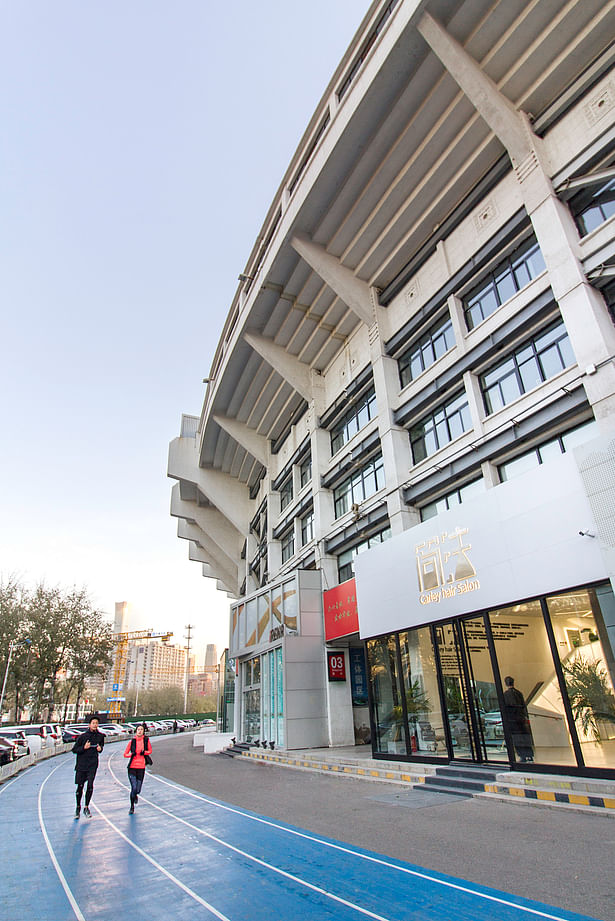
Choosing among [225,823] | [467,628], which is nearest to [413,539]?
[467,628]

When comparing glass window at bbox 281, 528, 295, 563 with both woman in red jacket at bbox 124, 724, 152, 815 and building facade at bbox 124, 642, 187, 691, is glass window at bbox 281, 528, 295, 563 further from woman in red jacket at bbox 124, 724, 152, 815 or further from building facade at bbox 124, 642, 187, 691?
building facade at bbox 124, 642, 187, 691

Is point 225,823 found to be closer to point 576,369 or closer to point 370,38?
point 576,369

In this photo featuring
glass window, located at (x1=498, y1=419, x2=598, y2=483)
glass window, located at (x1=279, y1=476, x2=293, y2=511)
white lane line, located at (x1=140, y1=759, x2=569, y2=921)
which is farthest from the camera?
glass window, located at (x1=279, y1=476, x2=293, y2=511)

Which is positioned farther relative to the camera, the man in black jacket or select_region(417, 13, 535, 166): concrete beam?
select_region(417, 13, 535, 166): concrete beam

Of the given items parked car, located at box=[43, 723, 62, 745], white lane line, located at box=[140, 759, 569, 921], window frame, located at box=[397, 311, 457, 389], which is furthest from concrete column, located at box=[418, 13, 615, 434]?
parked car, located at box=[43, 723, 62, 745]

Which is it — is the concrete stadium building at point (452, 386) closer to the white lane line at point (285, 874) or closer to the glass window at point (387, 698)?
the glass window at point (387, 698)

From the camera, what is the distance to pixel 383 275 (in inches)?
837

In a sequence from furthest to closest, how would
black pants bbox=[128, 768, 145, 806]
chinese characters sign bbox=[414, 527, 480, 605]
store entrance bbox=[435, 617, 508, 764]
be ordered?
chinese characters sign bbox=[414, 527, 480, 605] < store entrance bbox=[435, 617, 508, 764] < black pants bbox=[128, 768, 145, 806]

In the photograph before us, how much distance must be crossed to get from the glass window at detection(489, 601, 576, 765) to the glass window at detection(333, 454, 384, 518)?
9.74 m

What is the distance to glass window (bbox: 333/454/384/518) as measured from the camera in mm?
21266

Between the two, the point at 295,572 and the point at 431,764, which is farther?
the point at 295,572

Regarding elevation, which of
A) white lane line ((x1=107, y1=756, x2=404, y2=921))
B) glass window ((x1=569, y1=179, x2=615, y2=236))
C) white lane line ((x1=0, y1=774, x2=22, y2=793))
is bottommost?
white lane line ((x1=0, y1=774, x2=22, y2=793))

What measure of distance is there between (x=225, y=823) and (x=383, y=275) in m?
19.1

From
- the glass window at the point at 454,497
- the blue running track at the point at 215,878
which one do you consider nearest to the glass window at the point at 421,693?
the glass window at the point at 454,497
